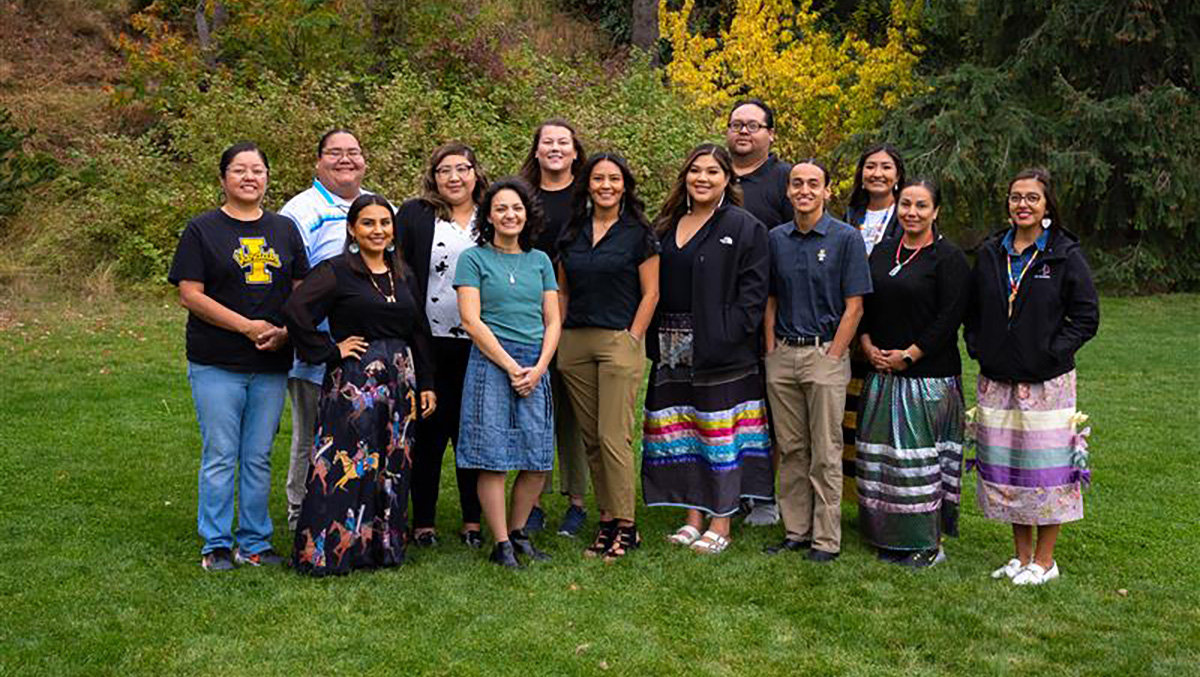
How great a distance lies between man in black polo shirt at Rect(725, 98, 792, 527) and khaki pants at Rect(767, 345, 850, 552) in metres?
0.34

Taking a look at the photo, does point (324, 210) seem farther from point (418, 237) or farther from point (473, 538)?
point (473, 538)

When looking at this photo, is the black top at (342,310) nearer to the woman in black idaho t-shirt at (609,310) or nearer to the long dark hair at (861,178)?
the woman in black idaho t-shirt at (609,310)

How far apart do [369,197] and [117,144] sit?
11.9m

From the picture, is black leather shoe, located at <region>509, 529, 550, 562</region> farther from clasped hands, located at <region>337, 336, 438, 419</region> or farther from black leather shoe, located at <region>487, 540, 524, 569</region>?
clasped hands, located at <region>337, 336, 438, 419</region>

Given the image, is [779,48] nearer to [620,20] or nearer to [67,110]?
[620,20]

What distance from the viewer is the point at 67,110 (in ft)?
65.2

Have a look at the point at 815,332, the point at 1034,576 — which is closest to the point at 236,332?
the point at 815,332

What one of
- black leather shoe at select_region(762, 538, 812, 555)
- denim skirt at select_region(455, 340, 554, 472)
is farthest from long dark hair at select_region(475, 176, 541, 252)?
black leather shoe at select_region(762, 538, 812, 555)

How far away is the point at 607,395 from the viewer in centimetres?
575

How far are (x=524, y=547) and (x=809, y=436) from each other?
1.46m

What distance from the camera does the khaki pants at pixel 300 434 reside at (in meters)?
5.88

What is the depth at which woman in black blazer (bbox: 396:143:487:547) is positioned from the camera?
5727 millimetres

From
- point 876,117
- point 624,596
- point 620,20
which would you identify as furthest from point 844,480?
point 620,20

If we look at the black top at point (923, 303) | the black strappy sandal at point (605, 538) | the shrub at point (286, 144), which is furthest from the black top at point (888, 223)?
the shrub at point (286, 144)
